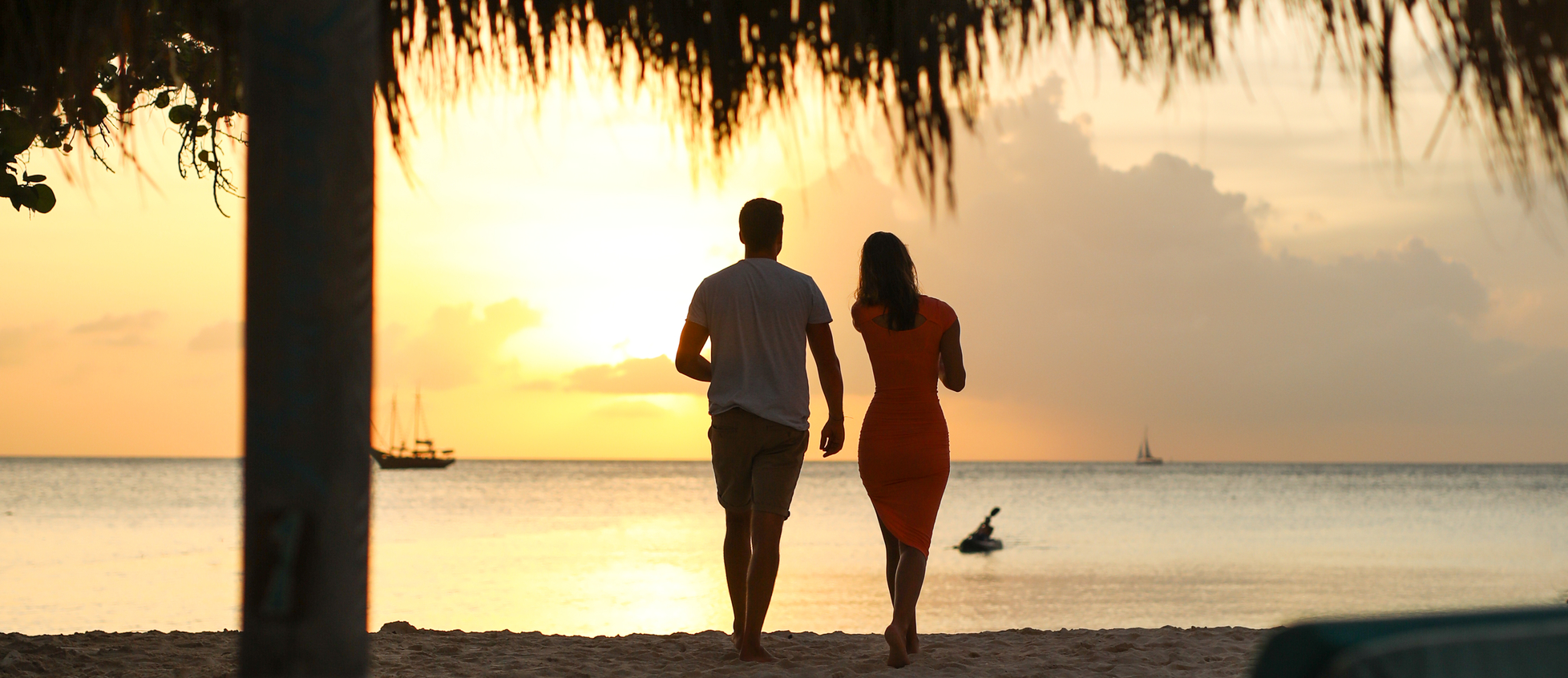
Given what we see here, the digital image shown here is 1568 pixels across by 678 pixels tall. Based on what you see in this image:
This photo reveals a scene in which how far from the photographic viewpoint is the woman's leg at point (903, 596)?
13.0 feet

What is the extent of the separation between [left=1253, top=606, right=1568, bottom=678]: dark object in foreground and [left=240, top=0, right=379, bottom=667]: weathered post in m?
1.03

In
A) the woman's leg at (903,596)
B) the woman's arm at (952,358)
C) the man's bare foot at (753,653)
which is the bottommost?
the man's bare foot at (753,653)

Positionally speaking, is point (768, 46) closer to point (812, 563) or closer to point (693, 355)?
point (693, 355)

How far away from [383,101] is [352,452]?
1306 mm

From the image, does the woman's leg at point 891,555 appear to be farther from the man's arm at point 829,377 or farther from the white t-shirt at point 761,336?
the white t-shirt at point 761,336

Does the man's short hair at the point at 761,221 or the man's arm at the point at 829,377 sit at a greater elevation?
the man's short hair at the point at 761,221

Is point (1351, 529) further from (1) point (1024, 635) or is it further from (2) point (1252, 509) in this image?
(1) point (1024, 635)

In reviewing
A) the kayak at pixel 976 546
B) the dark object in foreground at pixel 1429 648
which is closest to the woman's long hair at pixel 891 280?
the dark object in foreground at pixel 1429 648

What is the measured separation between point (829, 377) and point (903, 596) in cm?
88

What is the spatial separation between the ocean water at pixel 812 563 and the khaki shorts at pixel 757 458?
1771 mm

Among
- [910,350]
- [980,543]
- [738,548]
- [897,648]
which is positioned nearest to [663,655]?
[738,548]

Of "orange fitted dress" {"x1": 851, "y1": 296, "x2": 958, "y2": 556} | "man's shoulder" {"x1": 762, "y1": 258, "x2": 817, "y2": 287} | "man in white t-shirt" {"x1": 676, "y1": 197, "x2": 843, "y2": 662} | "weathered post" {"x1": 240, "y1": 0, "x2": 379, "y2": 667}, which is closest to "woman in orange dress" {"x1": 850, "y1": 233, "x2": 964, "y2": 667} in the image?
"orange fitted dress" {"x1": 851, "y1": 296, "x2": 958, "y2": 556}

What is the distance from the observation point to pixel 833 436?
3895mm

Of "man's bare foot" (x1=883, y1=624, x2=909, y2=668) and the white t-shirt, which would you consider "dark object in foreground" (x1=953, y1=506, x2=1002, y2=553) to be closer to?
"man's bare foot" (x1=883, y1=624, x2=909, y2=668)
